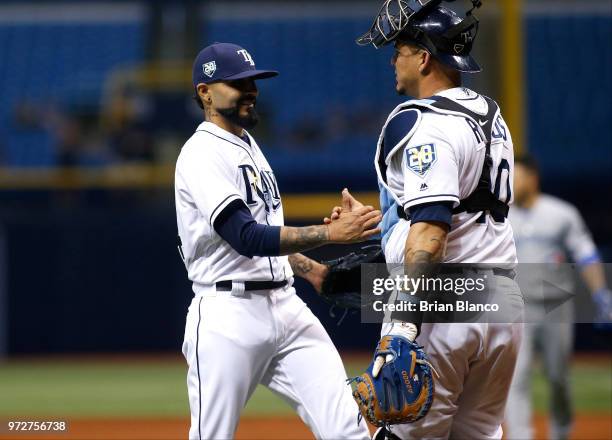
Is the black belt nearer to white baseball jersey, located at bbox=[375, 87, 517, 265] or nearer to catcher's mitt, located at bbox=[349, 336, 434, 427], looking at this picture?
white baseball jersey, located at bbox=[375, 87, 517, 265]

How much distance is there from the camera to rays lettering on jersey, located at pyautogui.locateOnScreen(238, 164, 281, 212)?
3.87 meters

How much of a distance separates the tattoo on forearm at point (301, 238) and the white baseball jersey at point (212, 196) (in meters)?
0.24

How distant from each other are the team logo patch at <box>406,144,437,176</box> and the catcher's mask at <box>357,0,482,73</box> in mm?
362

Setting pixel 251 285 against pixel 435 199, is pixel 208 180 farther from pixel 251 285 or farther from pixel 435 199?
pixel 435 199

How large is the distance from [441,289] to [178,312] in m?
8.69

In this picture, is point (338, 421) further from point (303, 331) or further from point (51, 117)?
point (51, 117)

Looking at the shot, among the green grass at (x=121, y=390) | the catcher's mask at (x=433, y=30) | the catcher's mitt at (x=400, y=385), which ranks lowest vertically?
the green grass at (x=121, y=390)

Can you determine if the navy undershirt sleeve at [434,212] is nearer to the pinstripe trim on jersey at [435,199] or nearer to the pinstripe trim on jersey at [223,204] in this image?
the pinstripe trim on jersey at [435,199]

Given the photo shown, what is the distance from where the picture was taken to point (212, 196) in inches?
146

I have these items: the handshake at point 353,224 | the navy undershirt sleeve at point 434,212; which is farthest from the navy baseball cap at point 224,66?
the navy undershirt sleeve at point 434,212

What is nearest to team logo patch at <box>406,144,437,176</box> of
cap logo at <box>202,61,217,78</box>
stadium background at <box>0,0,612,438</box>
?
cap logo at <box>202,61,217,78</box>

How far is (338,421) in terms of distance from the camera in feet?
12.4

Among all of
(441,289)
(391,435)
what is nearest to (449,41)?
(441,289)

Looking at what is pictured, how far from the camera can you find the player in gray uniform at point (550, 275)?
6.50 m
